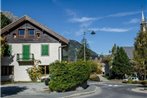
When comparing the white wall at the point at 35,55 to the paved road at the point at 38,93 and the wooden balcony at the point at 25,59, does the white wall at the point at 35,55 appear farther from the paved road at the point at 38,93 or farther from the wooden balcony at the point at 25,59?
the paved road at the point at 38,93

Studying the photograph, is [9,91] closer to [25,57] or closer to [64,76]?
[64,76]

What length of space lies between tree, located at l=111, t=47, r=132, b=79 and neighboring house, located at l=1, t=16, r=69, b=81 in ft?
93.9

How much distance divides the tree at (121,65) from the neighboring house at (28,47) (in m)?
28.6

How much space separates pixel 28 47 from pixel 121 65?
103 ft

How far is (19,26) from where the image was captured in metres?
52.7

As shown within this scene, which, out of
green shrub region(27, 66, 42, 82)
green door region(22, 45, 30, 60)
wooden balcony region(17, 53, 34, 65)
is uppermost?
green door region(22, 45, 30, 60)

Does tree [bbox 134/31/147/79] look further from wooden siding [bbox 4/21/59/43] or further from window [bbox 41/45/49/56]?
window [bbox 41/45/49/56]

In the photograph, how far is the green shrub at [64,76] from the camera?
34906mm

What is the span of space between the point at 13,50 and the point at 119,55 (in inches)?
1316

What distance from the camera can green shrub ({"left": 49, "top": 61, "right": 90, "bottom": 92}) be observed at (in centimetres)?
3491

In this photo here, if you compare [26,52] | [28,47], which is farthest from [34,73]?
[28,47]

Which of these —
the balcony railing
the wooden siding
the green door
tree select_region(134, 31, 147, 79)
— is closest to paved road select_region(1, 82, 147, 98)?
tree select_region(134, 31, 147, 79)

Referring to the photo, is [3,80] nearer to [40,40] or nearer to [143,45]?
[40,40]

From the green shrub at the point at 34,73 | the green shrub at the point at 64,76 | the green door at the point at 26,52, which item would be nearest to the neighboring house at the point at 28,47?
the green door at the point at 26,52
